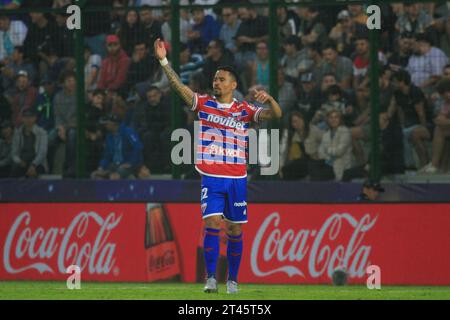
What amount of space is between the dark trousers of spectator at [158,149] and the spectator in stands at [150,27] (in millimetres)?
1277

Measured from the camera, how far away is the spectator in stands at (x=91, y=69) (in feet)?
56.6

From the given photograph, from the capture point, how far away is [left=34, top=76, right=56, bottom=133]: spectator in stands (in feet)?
57.0

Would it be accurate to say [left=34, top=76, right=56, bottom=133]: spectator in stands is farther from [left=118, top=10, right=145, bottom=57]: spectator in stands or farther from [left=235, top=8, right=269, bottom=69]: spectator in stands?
[left=235, top=8, right=269, bottom=69]: spectator in stands

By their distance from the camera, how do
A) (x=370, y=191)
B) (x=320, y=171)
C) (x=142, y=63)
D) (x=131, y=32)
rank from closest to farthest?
(x=370, y=191) → (x=320, y=171) → (x=142, y=63) → (x=131, y=32)

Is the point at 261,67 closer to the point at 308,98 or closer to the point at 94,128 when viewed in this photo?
the point at 308,98

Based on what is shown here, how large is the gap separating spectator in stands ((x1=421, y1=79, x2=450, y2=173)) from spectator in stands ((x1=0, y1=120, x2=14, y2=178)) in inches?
245

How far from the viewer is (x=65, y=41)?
1728 cm

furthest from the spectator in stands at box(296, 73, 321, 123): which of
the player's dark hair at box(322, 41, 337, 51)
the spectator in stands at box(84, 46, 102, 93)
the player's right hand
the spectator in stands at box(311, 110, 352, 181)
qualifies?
the player's right hand

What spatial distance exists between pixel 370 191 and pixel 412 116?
1.20m

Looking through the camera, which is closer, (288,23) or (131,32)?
(288,23)

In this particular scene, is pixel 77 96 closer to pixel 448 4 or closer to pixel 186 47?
pixel 186 47

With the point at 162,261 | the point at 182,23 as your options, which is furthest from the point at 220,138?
the point at 182,23

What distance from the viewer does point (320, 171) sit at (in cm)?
1630

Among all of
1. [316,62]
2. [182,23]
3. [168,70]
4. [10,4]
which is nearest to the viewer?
[168,70]
